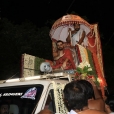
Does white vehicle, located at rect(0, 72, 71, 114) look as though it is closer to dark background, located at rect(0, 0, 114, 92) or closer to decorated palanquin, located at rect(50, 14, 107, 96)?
decorated palanquin, located at rect(50, 14, 107, 96)

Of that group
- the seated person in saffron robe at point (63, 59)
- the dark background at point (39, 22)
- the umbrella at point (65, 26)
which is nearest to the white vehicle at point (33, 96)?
the seated person in saffron robe at point (63, 59)

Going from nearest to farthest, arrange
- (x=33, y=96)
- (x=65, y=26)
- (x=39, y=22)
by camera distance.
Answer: (x=33, y=96)
(x=65, y=26)
(x=39, y=22)

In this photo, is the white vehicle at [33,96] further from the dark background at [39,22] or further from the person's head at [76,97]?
the dark background at [39,22]

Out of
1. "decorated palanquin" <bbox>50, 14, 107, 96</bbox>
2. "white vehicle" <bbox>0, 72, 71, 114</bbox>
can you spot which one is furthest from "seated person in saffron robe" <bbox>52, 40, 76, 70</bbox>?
"white vehicle" <bbox>0, 72, 71, 114</bbox>

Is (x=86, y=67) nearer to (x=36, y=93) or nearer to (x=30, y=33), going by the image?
(x=36, y=93)

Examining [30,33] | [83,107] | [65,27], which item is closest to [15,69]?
[30,33]

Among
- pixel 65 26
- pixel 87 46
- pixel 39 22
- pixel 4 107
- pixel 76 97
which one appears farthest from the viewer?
pixel 39 22

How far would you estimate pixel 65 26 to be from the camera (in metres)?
7.29

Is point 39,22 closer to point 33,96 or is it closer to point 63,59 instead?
point 63,59

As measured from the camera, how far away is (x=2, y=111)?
336cm

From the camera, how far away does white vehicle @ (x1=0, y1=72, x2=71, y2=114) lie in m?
3.03

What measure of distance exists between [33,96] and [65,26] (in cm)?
449

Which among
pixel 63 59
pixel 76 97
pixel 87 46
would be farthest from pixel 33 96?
pixel 87 46

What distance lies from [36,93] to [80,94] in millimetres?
920
